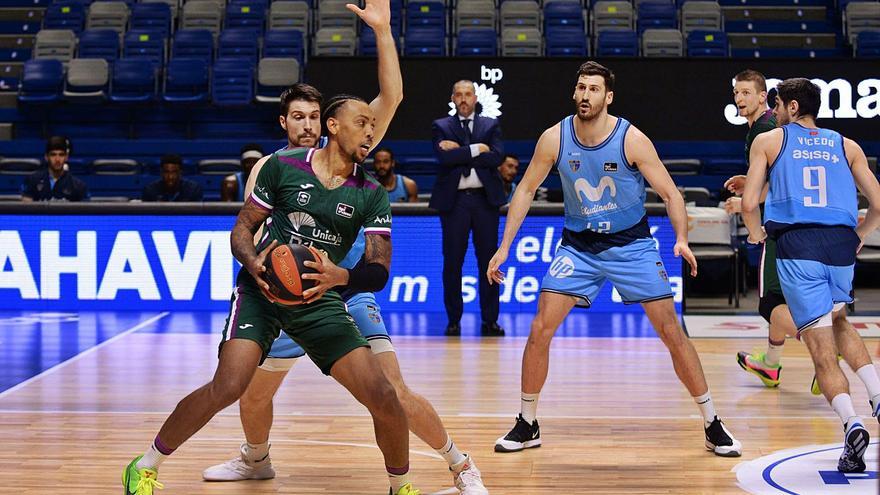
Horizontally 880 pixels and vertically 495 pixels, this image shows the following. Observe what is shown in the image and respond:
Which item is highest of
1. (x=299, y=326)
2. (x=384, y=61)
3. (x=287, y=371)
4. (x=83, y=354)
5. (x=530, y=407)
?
(x=384, y=61)

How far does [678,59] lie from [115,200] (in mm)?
7008

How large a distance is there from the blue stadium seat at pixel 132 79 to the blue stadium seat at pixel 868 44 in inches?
373

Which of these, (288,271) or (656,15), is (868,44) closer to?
(656,15)

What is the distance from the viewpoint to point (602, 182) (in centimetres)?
599

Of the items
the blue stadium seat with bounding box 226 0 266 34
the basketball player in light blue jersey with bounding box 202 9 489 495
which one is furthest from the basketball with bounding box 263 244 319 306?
the blue stadium seat with bounding box 226 0 266 34

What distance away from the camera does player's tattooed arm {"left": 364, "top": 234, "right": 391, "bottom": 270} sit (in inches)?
180

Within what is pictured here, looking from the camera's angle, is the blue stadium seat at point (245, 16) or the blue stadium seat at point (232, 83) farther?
the blue stadium seat at point (245, 16)

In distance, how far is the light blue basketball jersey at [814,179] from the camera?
5.62 metres

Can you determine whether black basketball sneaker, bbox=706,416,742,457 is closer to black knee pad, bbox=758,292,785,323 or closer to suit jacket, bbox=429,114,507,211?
black knee pad, bbox=758,292,785,323

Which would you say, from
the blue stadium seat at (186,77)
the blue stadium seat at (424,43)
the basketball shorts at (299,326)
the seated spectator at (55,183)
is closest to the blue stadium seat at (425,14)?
the blue stadium seat at (424,43)

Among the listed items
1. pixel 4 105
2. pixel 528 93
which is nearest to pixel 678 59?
pixel 528 93

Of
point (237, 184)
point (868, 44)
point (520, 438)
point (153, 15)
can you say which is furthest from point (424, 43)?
point (520, 438)

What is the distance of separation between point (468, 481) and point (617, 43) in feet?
39.9

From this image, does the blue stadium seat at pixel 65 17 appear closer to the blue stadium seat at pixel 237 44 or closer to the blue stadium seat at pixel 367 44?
the blue stadium seat at pixel 237 44
